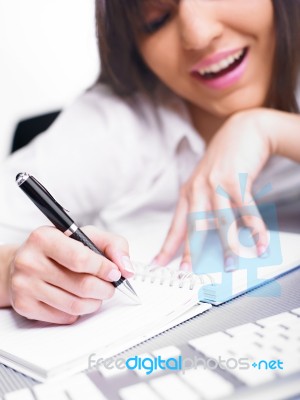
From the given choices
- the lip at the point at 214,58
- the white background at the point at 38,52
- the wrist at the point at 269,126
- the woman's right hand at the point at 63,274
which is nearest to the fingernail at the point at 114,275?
the woman's right hand at the point at 63,274

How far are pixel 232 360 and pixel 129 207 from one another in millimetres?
591

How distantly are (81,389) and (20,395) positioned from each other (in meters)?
0.04

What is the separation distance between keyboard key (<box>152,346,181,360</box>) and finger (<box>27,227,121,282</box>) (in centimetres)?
9

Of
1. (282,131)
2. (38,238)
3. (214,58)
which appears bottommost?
(282,131)

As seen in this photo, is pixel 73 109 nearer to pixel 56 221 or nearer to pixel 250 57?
pixel 250 57

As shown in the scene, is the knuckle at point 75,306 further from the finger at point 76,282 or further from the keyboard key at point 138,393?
the keyboard key at point 138,393

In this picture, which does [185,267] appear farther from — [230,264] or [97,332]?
[97,332]

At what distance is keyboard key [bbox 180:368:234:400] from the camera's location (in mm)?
299

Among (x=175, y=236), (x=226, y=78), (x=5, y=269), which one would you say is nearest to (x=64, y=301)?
(x=5, y=269)

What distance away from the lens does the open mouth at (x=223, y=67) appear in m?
0.81

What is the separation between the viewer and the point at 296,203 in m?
0.90

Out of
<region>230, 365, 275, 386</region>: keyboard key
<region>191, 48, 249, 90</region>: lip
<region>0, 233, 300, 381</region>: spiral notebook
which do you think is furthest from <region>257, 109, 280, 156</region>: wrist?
<region>230, 365, 275, 386</region>: keyboard key

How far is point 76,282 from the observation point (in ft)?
1.41

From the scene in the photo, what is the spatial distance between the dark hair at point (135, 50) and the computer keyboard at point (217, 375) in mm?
557
